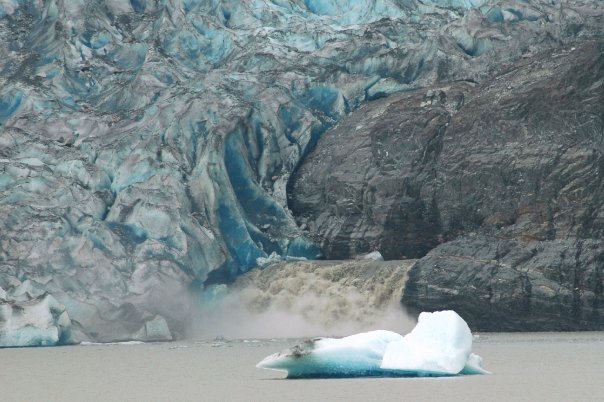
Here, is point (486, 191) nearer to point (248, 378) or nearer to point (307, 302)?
point (307, 302)

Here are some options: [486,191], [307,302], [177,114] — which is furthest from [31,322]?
[486,191]

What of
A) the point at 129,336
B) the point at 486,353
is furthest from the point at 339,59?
the point at 486,353

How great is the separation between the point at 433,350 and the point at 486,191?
1710 centimetres

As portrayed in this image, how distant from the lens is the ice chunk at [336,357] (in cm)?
1712

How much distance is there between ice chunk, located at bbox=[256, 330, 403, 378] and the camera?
17.1 m

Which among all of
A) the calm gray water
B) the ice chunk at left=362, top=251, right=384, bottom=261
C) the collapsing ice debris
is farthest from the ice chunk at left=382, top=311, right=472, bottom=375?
the ice chunk at left=362, top=251, right=384, bottom=261

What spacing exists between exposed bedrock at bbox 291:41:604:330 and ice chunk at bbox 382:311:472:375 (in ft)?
45.9

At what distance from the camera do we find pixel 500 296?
31.0 meters

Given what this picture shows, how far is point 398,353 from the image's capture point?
17.3 metres

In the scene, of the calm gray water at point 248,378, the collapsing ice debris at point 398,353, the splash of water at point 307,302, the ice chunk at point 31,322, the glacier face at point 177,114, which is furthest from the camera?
the splash of water at point 307,302

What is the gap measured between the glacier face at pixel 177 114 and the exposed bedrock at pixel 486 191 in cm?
155

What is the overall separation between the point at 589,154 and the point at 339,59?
11277 mm

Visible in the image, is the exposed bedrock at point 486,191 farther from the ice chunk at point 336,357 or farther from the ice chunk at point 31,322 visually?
the ice chunk at point 336,357

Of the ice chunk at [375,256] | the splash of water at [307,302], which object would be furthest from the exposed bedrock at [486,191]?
the splash of water at [307,302]
